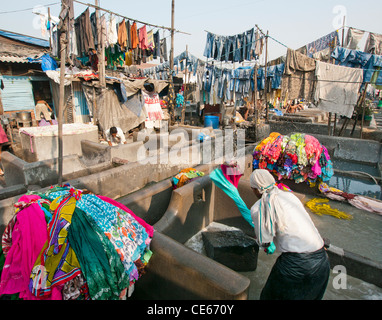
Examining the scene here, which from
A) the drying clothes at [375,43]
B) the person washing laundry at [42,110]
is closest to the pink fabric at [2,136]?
the person washing laundry at [42,110]

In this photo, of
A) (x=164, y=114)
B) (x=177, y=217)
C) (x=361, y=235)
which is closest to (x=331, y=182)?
(x=361, y=235)

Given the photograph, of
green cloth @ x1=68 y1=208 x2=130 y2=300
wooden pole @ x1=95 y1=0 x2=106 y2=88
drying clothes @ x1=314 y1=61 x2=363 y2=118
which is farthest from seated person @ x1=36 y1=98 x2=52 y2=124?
drying clothes @ x1=314 y1=61 x2=363 y2=118

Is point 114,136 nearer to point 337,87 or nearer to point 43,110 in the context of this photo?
point 43,110

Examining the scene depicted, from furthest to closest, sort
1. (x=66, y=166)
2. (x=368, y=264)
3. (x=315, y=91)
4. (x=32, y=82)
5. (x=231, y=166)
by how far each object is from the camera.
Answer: (x=32, y=82), (x=315, y=91), (x=66, y=166), (x=231, y=166), (x=368, y=264)

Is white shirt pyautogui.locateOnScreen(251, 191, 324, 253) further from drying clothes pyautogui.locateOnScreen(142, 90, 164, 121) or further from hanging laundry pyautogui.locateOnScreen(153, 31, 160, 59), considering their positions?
hanging laundry pyautogui.locateOnScreen(153, 31, 160, 59)

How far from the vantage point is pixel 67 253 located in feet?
6.42

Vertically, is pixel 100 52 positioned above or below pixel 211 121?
above

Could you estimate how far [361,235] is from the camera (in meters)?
4.38

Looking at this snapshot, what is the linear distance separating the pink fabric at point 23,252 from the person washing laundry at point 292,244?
1919mm

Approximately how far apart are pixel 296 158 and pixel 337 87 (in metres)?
4.98

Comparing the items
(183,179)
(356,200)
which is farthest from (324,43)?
(183,179)
